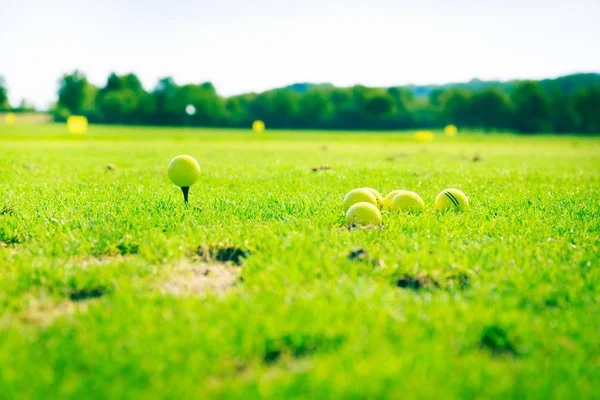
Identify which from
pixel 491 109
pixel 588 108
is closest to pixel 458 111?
pixel 491 109

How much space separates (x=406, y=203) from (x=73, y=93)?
5106 inches

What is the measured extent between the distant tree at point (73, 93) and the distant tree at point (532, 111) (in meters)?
98.5

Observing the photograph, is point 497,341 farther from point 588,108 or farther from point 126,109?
point 588,108

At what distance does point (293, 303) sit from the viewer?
3.03m

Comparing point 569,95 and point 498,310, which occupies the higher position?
point 569,95

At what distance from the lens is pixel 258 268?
148 inches

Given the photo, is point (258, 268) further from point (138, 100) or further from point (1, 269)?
point (138, 100)

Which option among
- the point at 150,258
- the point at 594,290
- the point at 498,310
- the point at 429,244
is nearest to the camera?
the point at 498,310

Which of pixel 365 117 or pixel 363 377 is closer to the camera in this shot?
pixel 363 377

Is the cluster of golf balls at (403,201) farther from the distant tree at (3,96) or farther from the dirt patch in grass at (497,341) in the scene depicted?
the distant tree at (3,96)

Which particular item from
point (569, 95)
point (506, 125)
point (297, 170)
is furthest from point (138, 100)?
point (297, 170)

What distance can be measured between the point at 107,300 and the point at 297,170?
8247 mm

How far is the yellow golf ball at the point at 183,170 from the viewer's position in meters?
5.93

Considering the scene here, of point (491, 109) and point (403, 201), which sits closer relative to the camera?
point (403, 201)
